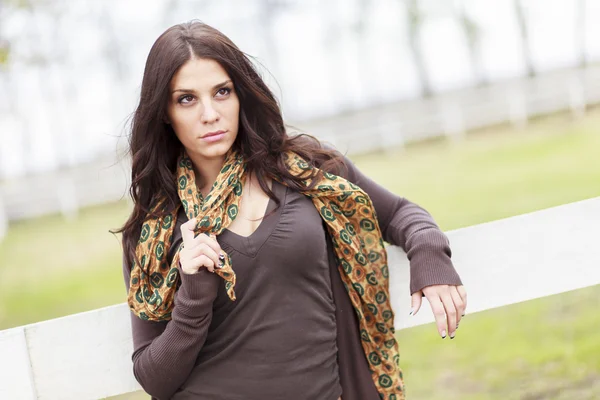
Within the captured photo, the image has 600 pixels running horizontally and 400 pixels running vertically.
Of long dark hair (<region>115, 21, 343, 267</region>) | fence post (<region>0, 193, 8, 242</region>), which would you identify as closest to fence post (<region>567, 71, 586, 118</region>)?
fence post (<region>0, 193, 8, 242</region>)

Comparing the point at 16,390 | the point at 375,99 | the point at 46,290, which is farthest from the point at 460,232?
the point at 375,99

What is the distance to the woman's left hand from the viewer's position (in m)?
2.27

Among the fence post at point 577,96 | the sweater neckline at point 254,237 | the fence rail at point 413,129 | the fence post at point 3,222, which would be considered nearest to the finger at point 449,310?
the sweater neckline at point 254,237

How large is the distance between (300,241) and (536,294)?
1.01 meters

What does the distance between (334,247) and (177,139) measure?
669 mm

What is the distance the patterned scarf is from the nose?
0.19 m

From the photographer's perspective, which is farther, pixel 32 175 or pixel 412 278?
pixel 32 175

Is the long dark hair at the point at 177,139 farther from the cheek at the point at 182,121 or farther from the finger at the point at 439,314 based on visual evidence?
the finger at the point at 439,314

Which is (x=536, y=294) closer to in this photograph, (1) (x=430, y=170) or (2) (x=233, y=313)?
(2) (x=233, y=313)

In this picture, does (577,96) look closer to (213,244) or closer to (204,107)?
(204,107)

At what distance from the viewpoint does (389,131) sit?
18.4 m

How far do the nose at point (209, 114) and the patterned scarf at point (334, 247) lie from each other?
19 cm

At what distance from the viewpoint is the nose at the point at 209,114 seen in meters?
2.37

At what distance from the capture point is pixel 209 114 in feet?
7.78
